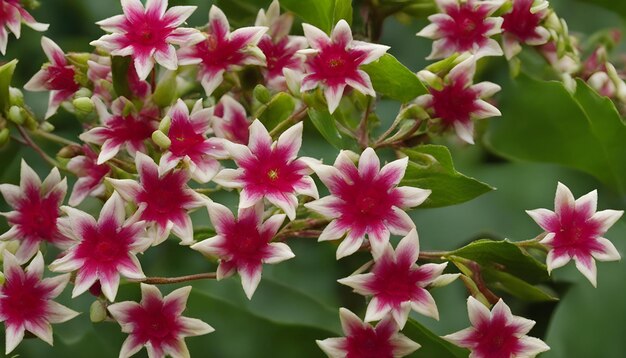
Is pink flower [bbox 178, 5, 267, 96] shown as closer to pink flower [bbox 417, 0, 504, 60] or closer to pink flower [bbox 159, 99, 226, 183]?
pink flower [bbox 159, 99, 226, 183]

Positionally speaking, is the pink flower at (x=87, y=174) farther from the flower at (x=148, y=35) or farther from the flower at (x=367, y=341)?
the flower at (x=367, y=341)

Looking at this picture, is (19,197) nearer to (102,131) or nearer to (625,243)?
(102,131)

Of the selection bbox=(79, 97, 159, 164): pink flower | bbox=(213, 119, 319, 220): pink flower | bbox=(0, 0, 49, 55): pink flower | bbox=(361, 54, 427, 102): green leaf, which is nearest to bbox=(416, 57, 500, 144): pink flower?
bbox=(361, 54, 427, 102): green leaf

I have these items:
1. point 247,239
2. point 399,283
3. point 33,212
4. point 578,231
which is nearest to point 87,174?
point 33,212

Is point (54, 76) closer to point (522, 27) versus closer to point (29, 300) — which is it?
point (29, 300)

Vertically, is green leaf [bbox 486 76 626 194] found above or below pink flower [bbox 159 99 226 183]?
below
